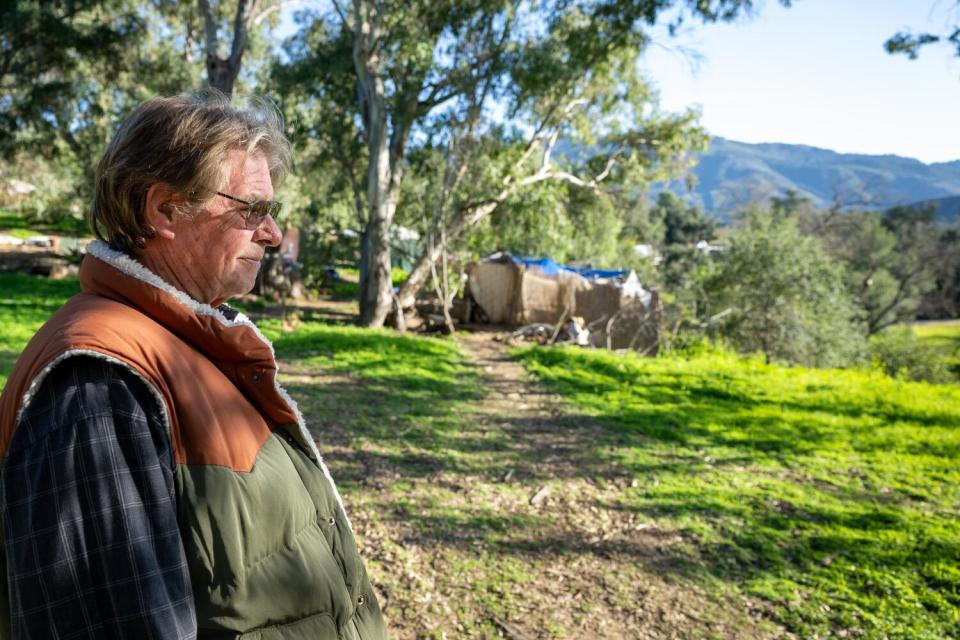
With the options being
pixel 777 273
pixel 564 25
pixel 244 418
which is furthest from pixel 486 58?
pixel 244 418

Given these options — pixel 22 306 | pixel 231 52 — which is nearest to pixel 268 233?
pixel 231 52

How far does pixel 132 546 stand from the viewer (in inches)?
38.3

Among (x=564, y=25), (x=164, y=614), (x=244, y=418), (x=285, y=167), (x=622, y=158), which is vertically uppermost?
(x=564, y=25)

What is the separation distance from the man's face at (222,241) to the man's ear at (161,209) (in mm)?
20

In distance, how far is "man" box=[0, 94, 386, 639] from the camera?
0.96m

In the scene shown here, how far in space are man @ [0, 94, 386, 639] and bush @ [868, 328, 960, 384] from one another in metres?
28.3

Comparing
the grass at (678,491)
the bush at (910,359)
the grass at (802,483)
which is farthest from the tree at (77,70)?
the bush at (910,359)

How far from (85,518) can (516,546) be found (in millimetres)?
3513

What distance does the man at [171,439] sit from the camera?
3.15 feet

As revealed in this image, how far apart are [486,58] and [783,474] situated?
10.8 metres

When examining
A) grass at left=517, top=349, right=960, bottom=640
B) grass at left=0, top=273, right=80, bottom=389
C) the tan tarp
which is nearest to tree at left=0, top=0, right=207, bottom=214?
grass at left=0, top=273, right=80, bottom=389

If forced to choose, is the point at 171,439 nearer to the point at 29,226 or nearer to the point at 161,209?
the point at 161,209

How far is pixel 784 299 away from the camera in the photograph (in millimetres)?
19938

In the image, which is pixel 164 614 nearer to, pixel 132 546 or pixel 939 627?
pixel 132 546
